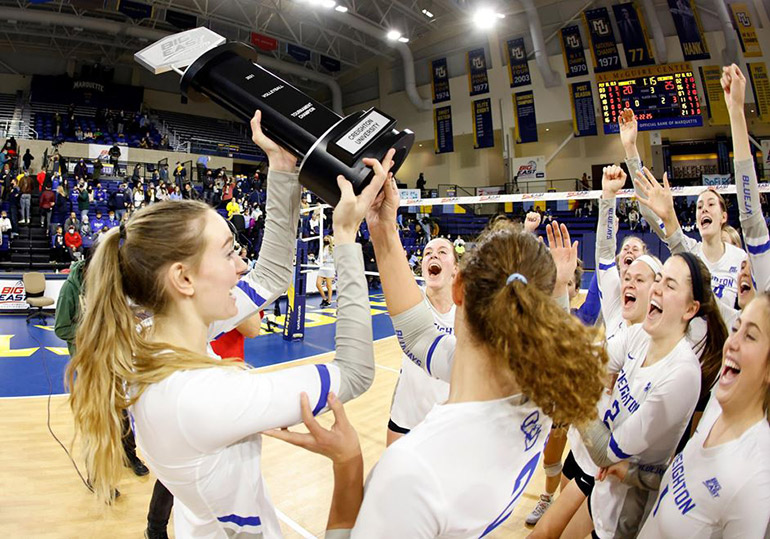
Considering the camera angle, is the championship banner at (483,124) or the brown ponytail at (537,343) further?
the championship banner at (483,124)

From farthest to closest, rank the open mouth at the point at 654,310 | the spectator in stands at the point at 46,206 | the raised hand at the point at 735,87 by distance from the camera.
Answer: the spectator in stands at the point at 46,206 → the raised hand at the point at 735,87 → the open mouth at the point at 654,310

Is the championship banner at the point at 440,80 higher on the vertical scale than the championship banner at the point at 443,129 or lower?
higher

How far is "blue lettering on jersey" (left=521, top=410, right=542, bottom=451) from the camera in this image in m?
0.91

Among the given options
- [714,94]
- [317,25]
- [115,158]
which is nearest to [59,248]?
[115,158]

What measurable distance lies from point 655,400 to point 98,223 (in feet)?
44.9

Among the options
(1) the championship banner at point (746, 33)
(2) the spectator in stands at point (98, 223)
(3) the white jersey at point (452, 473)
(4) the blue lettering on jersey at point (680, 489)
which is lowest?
(4) the blue lettering on jersey at point (680, 489)

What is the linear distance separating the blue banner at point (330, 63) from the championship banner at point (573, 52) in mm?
11053

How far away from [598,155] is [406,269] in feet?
66.4

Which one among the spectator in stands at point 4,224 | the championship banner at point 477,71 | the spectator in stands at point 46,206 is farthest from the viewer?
the championship banner at point 477,71

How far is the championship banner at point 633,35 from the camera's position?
14.4 meters

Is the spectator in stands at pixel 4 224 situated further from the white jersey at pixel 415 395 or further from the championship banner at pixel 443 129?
the championship banner at pixel 443 129

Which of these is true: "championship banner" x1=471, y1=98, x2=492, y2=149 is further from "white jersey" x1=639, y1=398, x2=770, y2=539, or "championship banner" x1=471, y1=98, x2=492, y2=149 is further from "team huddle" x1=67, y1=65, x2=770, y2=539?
"white jersey" x1=639, y1=398, x2=770, y2=539

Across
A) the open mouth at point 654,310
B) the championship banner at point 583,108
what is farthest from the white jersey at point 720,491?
the championship banner at point 583,108

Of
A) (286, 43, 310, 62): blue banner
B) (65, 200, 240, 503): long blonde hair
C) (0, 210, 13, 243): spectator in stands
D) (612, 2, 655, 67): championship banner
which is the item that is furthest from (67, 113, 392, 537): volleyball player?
(286, 43, 310, 62): blue banner
